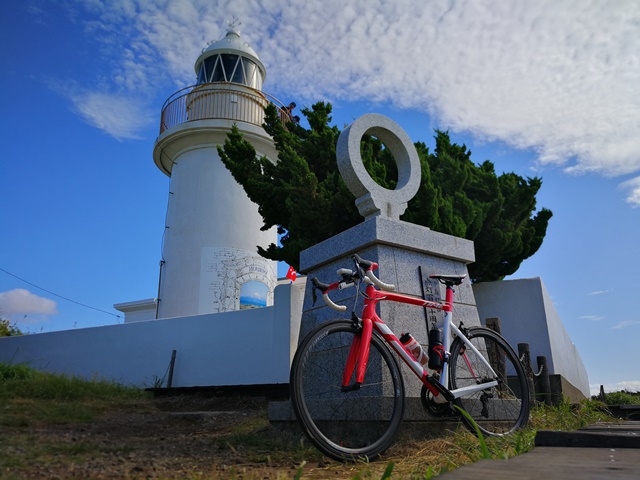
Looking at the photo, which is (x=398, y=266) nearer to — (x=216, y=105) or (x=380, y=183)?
(x=380, y=183)

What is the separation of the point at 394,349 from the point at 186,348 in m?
6.07

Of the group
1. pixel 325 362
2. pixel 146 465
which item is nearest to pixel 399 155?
pixel 325 362

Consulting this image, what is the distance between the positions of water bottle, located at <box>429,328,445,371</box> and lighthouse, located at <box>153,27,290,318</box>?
819cm

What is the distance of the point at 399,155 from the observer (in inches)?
173

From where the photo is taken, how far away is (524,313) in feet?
24.5

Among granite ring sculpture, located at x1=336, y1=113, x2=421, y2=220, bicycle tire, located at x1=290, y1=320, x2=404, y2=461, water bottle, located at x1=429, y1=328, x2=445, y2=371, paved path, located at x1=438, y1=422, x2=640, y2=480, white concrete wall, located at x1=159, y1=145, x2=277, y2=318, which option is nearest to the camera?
paved path, located at x1=438, y1=422, x2=640, y2=480

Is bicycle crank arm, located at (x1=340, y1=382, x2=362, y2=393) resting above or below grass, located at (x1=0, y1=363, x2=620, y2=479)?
above

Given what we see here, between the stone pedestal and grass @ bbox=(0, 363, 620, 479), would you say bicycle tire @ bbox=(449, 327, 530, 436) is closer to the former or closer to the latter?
grass @ bbox=(0, 363, 620, 479)

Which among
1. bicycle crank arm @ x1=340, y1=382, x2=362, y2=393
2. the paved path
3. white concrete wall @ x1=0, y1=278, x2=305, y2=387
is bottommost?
the paved path

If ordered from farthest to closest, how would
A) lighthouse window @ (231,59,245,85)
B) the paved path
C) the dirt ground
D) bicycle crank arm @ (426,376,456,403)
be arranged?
lighthouse window @ (231,59,245,85) → bicycle crank arm @ (426,376,456,403) → the dirt ground → the paved path

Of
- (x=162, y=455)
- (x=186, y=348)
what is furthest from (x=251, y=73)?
(x=162, y=455)

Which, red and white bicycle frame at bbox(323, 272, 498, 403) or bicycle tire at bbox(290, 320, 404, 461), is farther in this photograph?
red and white bicycle frame at bbox(323, 272, 498, 403)

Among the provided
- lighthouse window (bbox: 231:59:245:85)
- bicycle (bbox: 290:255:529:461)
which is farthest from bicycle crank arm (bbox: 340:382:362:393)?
lighthouse window (bbox: 231:59:245:85)

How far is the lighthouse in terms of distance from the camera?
11.1 meters
